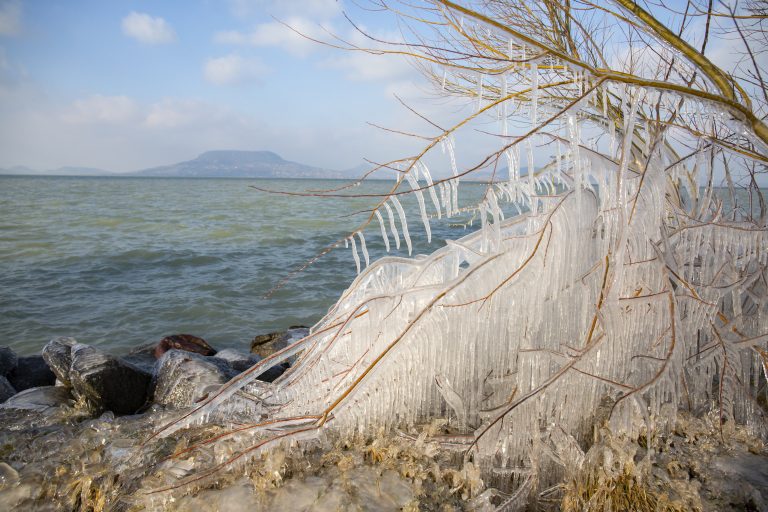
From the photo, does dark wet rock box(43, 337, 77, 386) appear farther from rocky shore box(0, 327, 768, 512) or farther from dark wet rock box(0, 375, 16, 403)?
rocky shore box(0, 327, 768, 512)

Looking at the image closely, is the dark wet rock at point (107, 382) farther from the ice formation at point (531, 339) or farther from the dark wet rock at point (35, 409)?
the ice formation at point (531, 339)

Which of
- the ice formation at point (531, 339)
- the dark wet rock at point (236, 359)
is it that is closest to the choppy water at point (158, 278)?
the dark wet rock at point (236, 359)

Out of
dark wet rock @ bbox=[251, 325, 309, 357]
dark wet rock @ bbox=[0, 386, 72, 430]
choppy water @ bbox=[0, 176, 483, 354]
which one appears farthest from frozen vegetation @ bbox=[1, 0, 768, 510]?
choppy water @ bbox=[0, 176, 483, 354]

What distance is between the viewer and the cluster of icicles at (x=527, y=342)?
1.75 meters

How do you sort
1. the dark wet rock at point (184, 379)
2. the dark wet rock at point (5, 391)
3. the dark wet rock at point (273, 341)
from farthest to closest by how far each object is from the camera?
1. the dark wet rock at point (273, 341)
2. the dark wet rock at point (5, 391)
3. the dark wet rock at point (184, 379)

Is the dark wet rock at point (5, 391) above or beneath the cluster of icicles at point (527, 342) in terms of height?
beneath

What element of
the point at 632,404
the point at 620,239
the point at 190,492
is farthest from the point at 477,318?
the point at 190,492

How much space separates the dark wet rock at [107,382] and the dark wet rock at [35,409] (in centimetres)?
12

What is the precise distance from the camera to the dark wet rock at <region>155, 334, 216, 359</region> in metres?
5.04

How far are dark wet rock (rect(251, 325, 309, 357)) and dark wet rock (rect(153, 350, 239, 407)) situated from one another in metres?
1.57

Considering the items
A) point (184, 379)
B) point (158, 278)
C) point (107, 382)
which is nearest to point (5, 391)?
point (107, 382)

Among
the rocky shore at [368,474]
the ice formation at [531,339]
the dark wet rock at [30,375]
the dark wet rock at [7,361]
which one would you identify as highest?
the ice formation at [531,339]

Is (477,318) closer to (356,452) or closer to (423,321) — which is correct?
(423,321)

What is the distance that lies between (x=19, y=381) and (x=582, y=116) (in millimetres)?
5133
